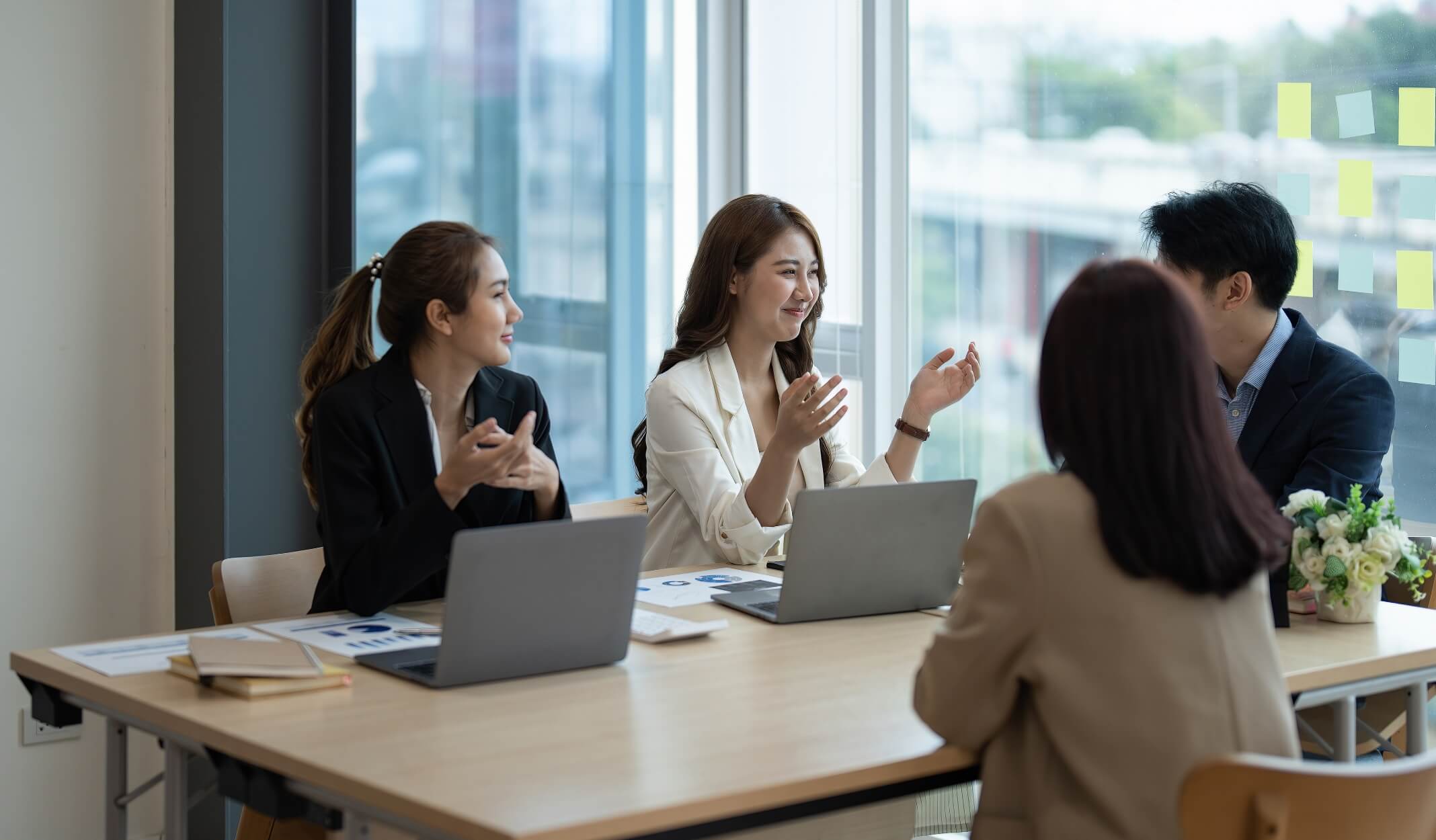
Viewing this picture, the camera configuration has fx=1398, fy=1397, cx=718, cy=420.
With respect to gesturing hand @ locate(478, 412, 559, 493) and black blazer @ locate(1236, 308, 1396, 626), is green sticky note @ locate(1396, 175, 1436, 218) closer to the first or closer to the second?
black blazer @ locate(1236, 308, 1396, 626)

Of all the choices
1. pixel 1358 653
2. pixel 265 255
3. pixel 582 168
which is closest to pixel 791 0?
pixel 582 168

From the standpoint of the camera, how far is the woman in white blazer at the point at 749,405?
2.72 metres

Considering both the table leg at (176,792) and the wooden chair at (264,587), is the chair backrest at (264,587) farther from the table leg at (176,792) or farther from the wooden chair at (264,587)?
the table leg at (176,792)

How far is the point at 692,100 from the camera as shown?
4723 mm

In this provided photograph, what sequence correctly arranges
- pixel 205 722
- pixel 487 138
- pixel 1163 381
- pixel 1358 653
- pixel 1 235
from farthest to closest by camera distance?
pixel 487 138
pixel 1 235
pixel 1358 653
pixel 205 722
pixel 1163 381

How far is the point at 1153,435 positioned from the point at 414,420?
134 centimetres


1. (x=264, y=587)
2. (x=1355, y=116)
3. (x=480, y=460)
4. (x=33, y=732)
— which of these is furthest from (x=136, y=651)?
(x=1355, y=116)

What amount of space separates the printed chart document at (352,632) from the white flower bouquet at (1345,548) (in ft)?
4.34

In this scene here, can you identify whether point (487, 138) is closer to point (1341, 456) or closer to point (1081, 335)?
point (1341, 456)

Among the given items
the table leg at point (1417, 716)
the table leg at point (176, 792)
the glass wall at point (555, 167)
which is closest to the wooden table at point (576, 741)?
the table leg at point (176, 792)

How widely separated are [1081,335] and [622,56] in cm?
337

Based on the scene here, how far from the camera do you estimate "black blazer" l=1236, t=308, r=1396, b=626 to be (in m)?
2.51

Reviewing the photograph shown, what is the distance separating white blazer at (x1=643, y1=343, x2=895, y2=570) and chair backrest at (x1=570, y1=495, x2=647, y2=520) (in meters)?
0.08

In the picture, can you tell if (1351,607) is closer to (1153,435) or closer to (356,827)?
(1153,435)
